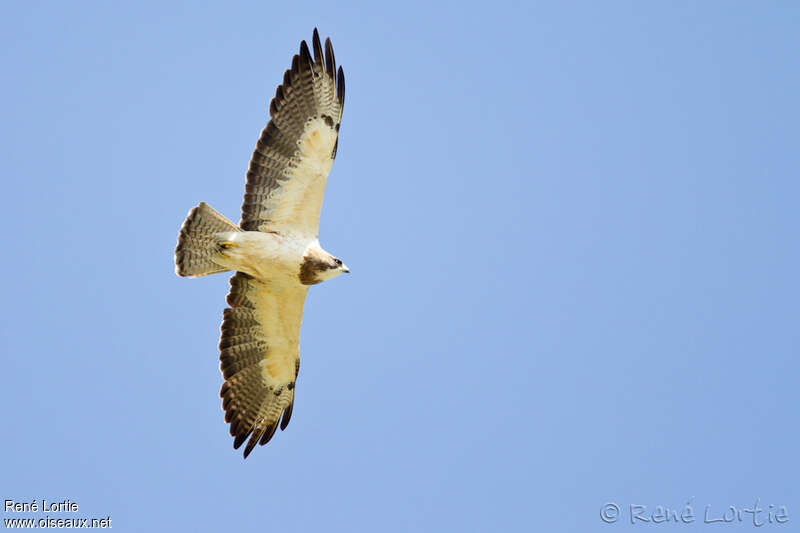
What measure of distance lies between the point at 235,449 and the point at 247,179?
3415mm

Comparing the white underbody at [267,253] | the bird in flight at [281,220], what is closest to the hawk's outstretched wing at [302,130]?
the bird in flight at [281,220]

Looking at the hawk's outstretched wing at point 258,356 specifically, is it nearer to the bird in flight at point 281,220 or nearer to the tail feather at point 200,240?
the bird in flight at point 281,220

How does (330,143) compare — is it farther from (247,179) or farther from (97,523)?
(97,523)

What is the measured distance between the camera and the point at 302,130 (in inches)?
396

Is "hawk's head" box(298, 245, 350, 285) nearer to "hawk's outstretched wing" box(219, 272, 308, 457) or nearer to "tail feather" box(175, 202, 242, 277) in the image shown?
"hawk's outstretched wing" box(219, 272, 308, 457)

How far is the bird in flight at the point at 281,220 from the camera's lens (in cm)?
1006

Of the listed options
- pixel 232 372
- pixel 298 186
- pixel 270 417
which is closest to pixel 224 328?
pixel 232 372

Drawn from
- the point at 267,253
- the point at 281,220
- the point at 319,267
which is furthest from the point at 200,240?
the point at 319,267

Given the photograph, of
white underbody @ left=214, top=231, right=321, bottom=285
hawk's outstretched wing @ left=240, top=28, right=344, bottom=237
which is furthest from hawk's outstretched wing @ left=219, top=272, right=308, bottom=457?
hawk's outstretched wing @ left=240, top=28, right=344, bottom=237

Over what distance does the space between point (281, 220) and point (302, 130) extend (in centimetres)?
110

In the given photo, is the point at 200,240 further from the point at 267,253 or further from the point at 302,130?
the point at 302,130

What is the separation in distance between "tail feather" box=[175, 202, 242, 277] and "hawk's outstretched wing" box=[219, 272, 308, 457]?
1.91 ft

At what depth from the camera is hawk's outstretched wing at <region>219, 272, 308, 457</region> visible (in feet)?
35.2

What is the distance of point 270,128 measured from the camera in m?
10.1
